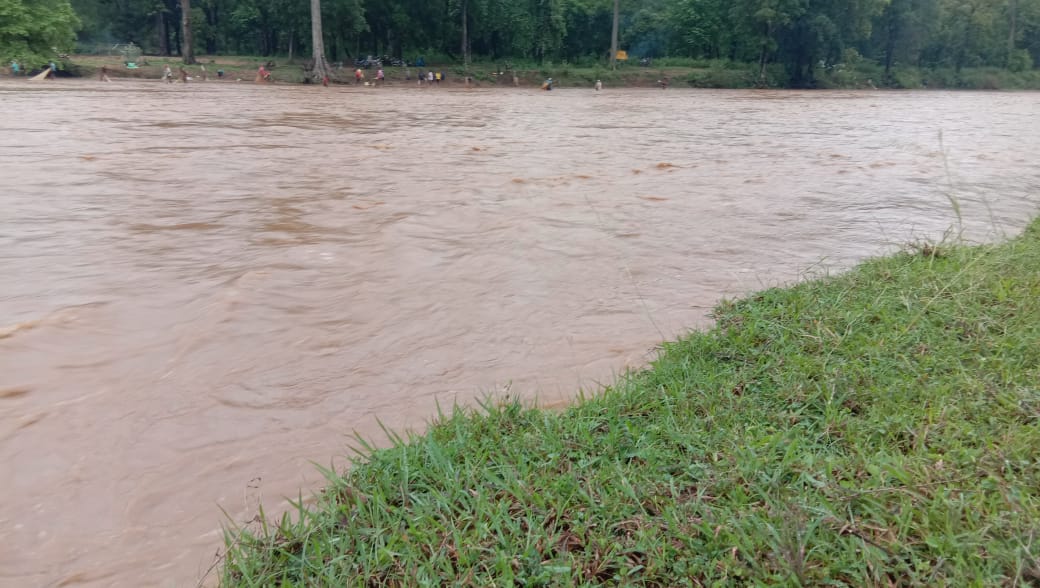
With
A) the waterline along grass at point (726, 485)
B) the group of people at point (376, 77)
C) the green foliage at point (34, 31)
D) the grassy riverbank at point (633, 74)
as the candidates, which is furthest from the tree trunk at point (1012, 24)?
the waterline along grass at point (726, 485)

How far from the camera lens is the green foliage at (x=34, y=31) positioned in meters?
31.4

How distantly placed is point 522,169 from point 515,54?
51.1 m

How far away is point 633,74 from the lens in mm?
51250

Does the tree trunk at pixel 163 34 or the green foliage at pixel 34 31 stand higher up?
the tree trunk at pixel 163 34

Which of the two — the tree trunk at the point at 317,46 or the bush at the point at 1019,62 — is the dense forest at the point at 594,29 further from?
the tree trunk at the point at 317,46

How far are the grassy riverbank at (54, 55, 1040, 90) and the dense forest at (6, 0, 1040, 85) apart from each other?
1589mm

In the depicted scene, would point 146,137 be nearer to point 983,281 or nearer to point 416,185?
point 416,185

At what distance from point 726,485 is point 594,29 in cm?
6438

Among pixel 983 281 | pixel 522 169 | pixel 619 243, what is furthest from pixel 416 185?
pixel 983 281

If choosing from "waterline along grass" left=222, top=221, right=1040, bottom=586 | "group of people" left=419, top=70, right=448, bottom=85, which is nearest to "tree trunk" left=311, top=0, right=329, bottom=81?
"group of people" left=419, top=70, right=448, bottom=85

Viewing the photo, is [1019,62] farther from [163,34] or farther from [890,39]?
[163,34]

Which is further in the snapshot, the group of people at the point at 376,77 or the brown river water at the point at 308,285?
the group of people at the point at 376,77

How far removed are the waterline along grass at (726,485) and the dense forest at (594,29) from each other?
47772 mm

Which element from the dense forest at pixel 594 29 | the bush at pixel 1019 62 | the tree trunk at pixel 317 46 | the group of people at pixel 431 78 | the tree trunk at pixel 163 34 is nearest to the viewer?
the tree trunk at pixel 317 46
